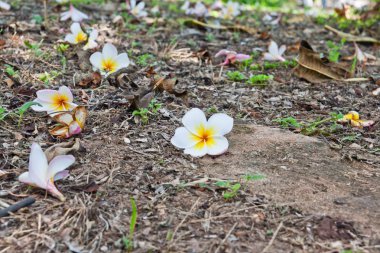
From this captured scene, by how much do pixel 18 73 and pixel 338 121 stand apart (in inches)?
63.2

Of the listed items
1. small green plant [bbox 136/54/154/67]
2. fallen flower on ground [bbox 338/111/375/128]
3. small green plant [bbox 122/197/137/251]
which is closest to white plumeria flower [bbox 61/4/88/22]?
small green plant [bbox 136/54/154/67]

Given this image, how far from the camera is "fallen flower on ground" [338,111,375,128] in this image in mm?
2475

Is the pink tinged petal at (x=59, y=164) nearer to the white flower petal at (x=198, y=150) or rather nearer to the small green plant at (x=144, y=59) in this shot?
the white flower petal at (x=198, y=150)

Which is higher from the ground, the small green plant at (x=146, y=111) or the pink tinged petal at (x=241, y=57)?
the small green plant at (x=146, y=111)

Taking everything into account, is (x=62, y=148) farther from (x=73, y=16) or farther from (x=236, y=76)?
(x=73, y=16)

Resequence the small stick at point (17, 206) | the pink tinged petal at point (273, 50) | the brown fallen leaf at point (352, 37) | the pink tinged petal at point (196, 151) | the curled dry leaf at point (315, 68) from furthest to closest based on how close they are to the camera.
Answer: the brown fallen leaf at point (352, 37) → the pink tinged petal at point (273, 50) → the curled dry leaf at point (315, 68) → the pink tinged petal at point (196, 151) → the small stick at point (17, 206)

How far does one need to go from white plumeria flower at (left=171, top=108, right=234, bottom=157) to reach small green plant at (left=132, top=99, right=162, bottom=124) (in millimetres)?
313

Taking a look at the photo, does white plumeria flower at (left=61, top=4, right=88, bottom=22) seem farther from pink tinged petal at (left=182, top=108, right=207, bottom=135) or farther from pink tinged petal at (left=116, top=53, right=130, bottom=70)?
pink tinged petal at (left=182, top=108, right=207, bottom=135)

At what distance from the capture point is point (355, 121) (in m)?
2.49

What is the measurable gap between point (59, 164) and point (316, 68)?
1.90 m

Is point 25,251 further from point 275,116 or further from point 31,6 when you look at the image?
point 31,6

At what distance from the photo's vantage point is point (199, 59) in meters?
3.43

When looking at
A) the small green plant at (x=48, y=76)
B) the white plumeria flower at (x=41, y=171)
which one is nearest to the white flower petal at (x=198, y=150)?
the white plumeria flower at (x=41, y=171)

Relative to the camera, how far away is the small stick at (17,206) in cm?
163
